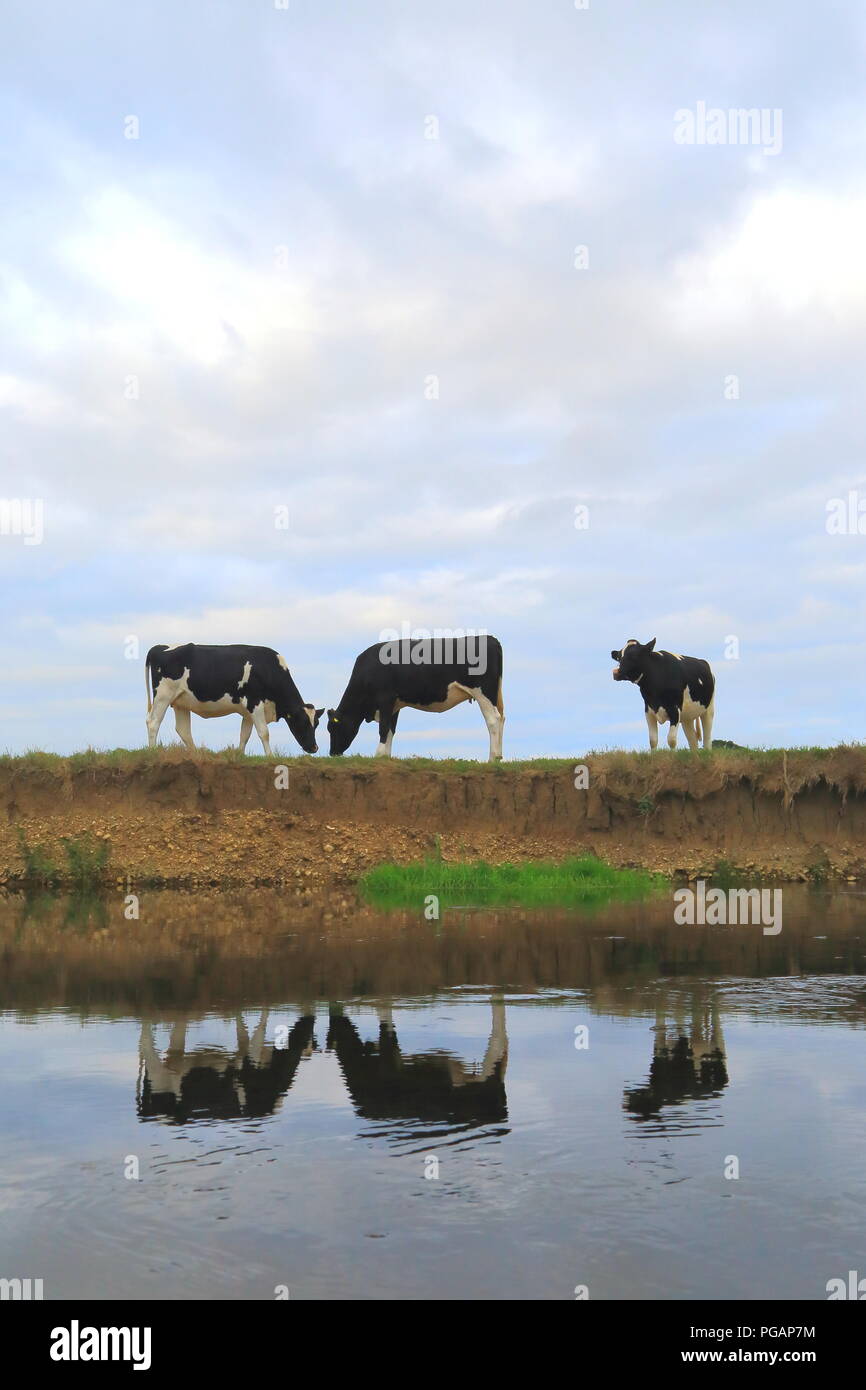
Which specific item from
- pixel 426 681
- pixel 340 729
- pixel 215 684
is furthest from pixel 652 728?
pixel 215 684

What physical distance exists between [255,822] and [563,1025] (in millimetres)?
16755

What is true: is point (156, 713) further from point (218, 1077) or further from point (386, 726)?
point (218, 1077)

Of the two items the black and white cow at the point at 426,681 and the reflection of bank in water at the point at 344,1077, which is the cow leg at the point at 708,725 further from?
the reflection of bank in water at the point at 344,1077

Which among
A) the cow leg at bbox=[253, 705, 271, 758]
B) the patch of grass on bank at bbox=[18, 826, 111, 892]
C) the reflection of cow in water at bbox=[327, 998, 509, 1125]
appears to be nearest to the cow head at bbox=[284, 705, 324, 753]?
the cow leg at bbox=[253, 705, 271, 758]

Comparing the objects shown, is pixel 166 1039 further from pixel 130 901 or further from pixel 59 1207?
pixel 130 901

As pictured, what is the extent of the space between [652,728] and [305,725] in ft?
27.1

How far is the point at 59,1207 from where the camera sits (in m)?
5.11

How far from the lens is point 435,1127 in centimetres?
623

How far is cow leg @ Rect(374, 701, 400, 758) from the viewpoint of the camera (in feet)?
93.3

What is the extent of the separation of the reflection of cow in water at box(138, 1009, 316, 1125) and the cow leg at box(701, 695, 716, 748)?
23837mm

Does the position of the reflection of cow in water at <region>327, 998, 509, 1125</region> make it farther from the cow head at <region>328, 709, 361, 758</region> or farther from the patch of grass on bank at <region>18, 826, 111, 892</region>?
the cow head at <region>328, 709, 361, 758</region>
